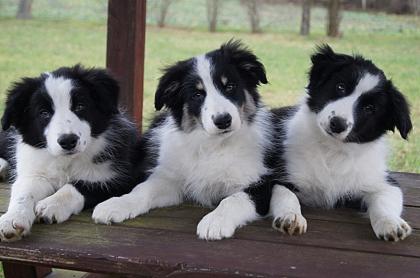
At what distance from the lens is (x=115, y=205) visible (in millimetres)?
3229

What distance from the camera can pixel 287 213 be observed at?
3109mm

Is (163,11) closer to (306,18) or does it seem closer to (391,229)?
(306,18)

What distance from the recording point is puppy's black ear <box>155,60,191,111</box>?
3453 mm

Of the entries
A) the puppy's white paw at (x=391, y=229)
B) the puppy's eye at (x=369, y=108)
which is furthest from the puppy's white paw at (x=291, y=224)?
the puppy's eye at (x=369, y=108)

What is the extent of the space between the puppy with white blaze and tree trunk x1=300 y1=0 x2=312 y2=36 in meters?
4.62

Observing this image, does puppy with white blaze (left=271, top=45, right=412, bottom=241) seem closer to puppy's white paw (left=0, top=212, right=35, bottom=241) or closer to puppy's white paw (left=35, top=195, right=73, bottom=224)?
puppy's white paw (left=35, top=195, right=73, bottom=224)

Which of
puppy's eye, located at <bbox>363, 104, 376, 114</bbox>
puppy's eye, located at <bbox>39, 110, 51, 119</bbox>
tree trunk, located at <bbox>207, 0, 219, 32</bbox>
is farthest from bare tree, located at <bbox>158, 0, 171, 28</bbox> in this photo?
puppy's eye, located at <bbox>363, 104, 376, 114</bbox>

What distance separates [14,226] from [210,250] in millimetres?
997

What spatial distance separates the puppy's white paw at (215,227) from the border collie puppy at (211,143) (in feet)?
0.30

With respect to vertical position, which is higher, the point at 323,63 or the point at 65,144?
the point at 323,63

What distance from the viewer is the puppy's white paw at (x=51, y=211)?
123 inches

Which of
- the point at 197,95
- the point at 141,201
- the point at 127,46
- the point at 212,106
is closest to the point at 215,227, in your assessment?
the point at 141,201

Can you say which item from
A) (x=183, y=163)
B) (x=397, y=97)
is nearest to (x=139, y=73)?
(x=183, y=163)

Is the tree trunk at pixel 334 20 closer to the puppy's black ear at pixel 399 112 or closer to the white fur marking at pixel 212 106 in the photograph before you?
the puppy's black ear at pixel 399 112
